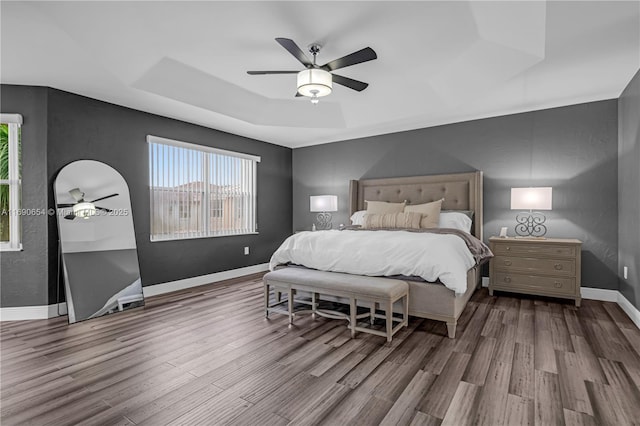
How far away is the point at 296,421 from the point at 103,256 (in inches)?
125

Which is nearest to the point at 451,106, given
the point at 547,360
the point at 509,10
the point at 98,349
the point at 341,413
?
the point at 509,10

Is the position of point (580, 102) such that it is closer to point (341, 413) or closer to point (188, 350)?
point (341, 413)

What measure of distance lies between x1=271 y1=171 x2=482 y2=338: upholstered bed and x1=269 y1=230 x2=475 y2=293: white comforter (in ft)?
0.06

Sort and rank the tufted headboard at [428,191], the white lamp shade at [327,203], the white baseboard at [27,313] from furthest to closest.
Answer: the white lamp shade at [327,203] < the tufted headboard at [428,191] < the white baseboard at [27,313]

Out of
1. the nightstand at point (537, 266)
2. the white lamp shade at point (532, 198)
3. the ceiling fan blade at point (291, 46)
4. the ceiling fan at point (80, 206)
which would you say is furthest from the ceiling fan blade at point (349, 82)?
the ceiling fan at point (80, 206)

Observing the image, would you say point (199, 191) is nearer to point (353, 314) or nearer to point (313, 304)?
point (313, 304)

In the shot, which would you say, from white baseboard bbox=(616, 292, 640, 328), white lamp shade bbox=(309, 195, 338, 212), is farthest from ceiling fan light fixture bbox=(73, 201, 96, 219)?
white baseboard bbox=(616, 292, 640, 328)

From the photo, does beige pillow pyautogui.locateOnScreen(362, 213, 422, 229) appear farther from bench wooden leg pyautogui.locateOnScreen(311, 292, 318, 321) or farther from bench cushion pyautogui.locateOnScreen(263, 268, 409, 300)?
bench wooden leg pyautogui.locateOnScreen(311, 292, 318, 321)

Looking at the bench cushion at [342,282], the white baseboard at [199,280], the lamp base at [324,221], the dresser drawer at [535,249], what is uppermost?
the lamp base at [324,221]

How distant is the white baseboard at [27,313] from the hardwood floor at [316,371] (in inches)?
4.3

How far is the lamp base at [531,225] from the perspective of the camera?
4.34m

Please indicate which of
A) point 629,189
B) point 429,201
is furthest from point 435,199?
point 629,189

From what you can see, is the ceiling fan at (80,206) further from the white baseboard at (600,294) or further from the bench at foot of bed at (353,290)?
the white baseboard at (600,294)

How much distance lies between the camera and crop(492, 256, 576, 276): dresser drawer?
3777 millimetres
